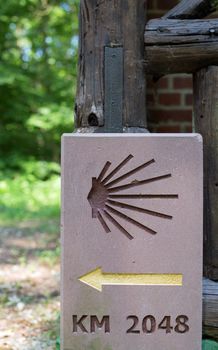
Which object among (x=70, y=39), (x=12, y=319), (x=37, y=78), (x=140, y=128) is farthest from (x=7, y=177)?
(x=140, y=128)

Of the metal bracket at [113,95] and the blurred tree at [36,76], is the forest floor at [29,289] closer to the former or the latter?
the metal bracket at [113,95]

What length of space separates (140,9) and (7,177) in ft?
29.2

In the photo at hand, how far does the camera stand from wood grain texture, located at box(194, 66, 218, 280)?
2203mm

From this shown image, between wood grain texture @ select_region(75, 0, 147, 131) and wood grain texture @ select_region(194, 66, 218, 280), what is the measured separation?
27 centimetres

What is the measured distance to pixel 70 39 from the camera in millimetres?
12578

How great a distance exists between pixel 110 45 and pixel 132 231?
828mm

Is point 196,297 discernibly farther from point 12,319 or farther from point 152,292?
point 12,319

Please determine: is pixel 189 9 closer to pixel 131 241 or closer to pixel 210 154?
pixel 210 154

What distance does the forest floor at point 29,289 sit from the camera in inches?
113

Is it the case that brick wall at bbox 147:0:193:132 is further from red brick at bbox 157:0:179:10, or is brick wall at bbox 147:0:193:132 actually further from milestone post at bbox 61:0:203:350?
milestone post at bbox 61:0:203:350

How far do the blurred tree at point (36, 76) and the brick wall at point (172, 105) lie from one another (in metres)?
8.06

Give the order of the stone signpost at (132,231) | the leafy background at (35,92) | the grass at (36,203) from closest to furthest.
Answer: the stone signpost at (132,231) < the grass at (36,203) < the leafy background at (35,92)

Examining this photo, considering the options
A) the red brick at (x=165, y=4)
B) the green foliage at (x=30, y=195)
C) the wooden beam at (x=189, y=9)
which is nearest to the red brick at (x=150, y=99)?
the red brick at (x=165, y=4)

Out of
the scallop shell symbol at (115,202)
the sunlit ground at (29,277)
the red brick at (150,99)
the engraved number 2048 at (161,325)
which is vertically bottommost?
the sunlit ground at (29,277)
